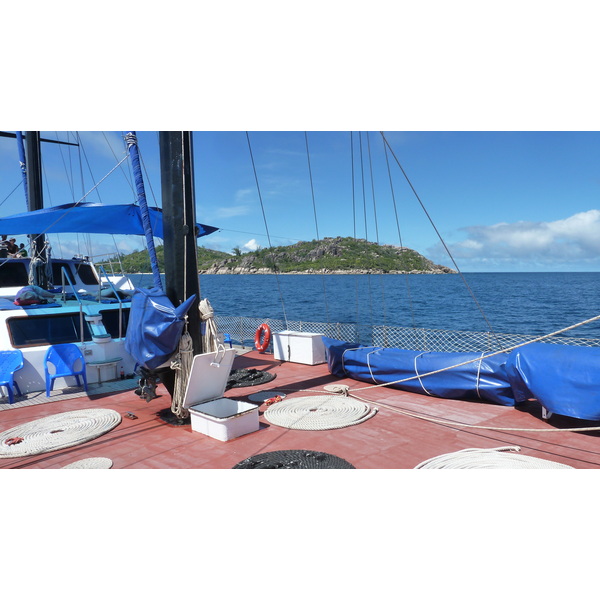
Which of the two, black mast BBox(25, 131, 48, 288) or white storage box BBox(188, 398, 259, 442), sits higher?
black mast BBox(25, 131, 48, 288)

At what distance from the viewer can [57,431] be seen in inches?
217

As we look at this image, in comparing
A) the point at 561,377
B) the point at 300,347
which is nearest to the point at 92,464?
the point at 561,377

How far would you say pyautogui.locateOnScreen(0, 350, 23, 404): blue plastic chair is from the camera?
6.83 m

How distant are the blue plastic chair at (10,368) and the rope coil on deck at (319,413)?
13.9ft

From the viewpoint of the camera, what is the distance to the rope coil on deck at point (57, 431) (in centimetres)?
493

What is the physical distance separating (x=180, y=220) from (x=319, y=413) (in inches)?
128

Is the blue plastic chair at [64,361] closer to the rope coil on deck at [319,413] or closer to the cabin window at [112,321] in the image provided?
the cabin window at [112,321]

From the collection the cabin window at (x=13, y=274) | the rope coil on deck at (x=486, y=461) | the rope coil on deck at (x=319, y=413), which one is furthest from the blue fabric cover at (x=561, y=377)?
the cabin window at (x=13, y=274)

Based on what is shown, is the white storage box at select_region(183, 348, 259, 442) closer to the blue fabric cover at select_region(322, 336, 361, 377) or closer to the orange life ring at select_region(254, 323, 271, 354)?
the blue fabric cover at select_region(322, 336, 361, 377)

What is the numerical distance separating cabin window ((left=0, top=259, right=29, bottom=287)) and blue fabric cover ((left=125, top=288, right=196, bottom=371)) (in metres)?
6.72

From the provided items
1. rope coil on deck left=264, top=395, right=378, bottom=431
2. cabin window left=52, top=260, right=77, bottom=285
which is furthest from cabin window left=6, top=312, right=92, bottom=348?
rope coil on deck left=264, top=395, right=378, bottom=431

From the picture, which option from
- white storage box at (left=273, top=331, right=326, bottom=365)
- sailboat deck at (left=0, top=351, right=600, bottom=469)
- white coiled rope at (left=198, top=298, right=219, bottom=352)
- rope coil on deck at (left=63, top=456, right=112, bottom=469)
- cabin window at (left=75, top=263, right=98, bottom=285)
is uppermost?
cabin window at (left=75, top=263, right=98, bottom=285)

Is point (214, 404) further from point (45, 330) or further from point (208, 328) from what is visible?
point (45, 330)
